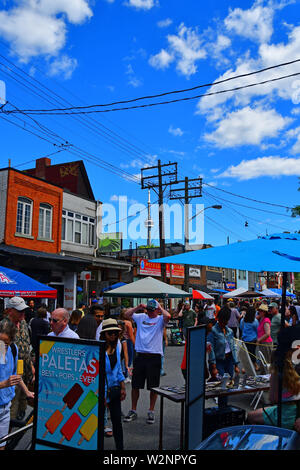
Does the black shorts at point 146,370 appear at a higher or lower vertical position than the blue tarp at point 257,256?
lower

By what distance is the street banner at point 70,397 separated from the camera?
10.9 feet

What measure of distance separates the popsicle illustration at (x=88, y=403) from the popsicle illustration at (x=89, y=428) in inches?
2.6

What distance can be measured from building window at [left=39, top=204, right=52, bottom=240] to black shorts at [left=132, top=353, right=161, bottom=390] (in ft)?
52.2

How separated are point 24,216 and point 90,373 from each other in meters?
17.9

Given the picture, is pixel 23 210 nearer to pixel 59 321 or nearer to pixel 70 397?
pixel 59 321

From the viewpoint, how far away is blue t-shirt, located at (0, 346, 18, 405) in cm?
375

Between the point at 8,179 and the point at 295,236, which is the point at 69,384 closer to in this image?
the point at 295,236

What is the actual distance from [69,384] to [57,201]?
1970cm

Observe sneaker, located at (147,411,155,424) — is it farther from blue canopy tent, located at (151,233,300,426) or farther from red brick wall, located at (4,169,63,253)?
red brick wall, located at (4,169,63,253)

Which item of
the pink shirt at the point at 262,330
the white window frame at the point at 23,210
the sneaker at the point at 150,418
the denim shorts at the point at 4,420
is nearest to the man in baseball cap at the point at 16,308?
the denim shorts at the point at 4,420

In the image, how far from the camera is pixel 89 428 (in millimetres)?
3316

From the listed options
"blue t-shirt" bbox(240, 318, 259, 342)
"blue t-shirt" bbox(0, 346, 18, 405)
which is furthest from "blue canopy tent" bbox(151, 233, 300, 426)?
"blue t-shirt" bbox(240, 318, 259, 342)

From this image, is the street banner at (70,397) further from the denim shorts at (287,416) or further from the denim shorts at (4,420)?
the denim shorts at (287,416)

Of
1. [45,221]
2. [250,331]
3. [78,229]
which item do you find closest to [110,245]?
[78,229]
